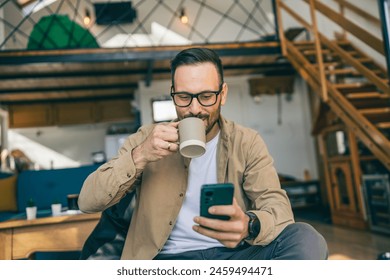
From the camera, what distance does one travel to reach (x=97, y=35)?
3.92 m

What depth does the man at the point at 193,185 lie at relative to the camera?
75 cm

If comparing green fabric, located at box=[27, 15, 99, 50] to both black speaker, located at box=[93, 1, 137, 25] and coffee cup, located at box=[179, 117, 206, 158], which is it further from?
coffee cup, located at box=[179, 117, 206, 158]

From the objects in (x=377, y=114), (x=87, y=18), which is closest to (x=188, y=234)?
(x=377, y=114)

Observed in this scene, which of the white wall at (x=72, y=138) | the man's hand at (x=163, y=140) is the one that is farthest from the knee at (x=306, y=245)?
the white wall at (x=72, y=138)

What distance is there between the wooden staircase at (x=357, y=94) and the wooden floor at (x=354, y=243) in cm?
55

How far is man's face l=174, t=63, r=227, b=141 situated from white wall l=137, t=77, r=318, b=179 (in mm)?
3919

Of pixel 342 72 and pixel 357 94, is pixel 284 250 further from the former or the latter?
pixel 342 72

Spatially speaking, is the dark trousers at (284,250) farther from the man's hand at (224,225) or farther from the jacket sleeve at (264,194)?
the man's hand at (224,225)

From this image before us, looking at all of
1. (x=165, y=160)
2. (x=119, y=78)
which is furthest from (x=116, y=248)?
(x=119, y=78)

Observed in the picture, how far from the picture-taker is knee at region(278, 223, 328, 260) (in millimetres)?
717

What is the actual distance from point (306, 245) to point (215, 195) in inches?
10.9

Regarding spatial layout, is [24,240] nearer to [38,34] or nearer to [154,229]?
[154,229]

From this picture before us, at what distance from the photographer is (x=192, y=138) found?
0.65 metres

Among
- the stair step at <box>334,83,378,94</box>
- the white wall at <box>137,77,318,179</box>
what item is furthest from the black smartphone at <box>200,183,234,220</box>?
the white wall at <box>137,77,318,179</box>
